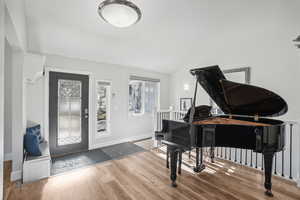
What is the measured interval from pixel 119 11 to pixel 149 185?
2.53m

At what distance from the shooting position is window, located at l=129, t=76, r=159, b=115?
478 centimetres

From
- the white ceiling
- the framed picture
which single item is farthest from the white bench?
the framed picture

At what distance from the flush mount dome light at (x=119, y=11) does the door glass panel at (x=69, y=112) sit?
7.25 feet

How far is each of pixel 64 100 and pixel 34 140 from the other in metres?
1.22

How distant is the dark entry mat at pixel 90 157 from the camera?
283 cm

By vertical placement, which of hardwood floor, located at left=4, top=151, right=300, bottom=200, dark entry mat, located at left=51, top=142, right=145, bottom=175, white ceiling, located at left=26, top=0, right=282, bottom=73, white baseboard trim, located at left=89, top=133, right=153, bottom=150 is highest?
white ceiling, located at left=26, top=0, right=282, bottom=73

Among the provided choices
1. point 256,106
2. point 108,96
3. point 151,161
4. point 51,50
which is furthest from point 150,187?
point 51,50

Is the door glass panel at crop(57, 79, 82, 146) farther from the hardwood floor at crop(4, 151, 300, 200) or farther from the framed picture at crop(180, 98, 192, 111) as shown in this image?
the framed picture at crop(180, 98, 192, 111)

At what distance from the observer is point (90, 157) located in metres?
3.29

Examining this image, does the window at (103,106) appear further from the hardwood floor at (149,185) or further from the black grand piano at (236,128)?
the black grand piano at (236,128)

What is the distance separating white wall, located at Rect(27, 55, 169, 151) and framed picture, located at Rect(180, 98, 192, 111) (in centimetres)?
78

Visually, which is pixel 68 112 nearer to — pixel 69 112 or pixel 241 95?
pixel 69 112

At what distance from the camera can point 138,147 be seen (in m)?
3.97

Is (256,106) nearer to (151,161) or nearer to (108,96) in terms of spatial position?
(151,161)
